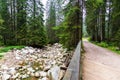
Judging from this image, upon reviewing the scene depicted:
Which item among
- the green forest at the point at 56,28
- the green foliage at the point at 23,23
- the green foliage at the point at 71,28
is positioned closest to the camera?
the green foliage at the point at 71,28

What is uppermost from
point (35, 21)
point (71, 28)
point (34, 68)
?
point (35, 21)

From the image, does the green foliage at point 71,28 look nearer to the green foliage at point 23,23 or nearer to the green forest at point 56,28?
the green forest at point 56,28

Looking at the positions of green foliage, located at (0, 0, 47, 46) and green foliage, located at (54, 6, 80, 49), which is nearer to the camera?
green foliage, located at (54, 6, 80, 49)

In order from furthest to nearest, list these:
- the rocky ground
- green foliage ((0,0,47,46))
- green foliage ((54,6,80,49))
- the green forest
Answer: green foliage ((0,0,47,46)), the green forest, green foliage ((54,6,80,49)), the rocky ground

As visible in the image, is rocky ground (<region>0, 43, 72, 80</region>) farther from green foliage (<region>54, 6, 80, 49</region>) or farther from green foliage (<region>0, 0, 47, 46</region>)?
green foliage (<region>0, 0, 47, 46</region>)

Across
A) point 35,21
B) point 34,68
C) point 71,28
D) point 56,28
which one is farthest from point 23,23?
point 34,68

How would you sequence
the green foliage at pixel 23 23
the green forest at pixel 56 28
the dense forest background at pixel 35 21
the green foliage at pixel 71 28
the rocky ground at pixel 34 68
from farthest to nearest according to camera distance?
the green foliage at pixel 23 23, the dense forest background at pixel 35 21, the green forest at pixel 56 28, the green foliage at pixel 71 28, the rocky ground at pixel 34 68

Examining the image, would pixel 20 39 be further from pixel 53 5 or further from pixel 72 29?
pixel 53 5

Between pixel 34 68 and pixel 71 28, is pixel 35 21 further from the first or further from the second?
pixel 34 68

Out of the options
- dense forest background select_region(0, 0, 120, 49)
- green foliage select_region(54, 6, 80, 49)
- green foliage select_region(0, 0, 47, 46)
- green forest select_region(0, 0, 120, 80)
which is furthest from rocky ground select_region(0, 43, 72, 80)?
green foliage select_region(0, 0, 47, 46)

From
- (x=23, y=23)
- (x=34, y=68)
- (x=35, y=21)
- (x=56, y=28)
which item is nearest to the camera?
(x=34, y=68)

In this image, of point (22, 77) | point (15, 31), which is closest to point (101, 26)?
point (15, 31)

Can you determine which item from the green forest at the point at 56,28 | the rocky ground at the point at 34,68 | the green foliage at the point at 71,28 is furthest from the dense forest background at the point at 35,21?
the rocky ground at the point at 34,68

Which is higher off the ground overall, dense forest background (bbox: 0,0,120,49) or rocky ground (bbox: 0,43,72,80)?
dense forest background (bbox: 0,0,120,49)
